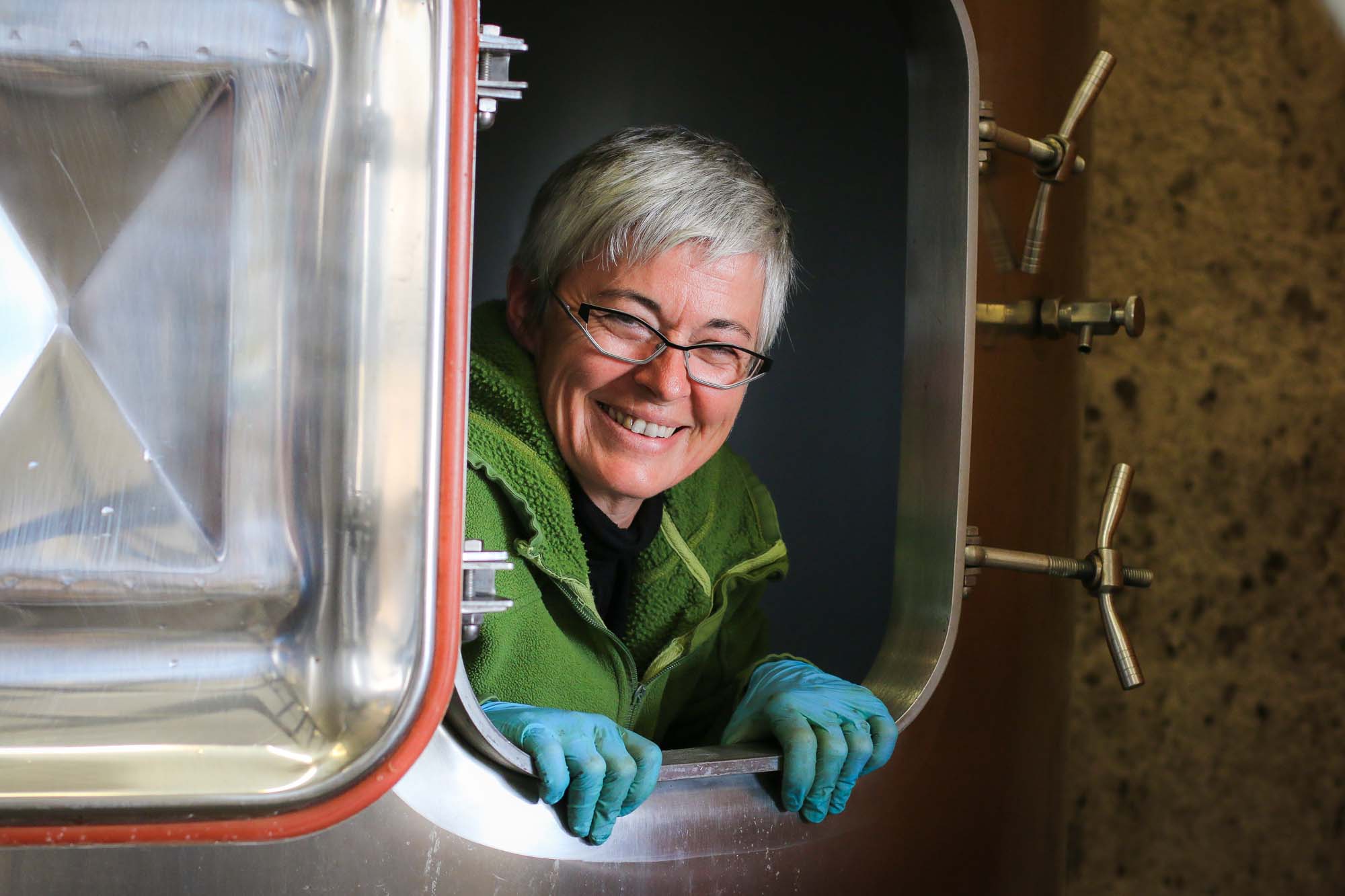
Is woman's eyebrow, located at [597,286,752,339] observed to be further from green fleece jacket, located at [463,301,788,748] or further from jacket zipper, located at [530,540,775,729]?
jacket zipper, located at [530,540,775,729]

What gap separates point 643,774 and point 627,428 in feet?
1.13

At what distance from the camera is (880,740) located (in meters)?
0.90

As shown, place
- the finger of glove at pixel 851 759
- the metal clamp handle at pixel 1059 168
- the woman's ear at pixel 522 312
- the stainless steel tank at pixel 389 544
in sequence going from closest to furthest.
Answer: the stainless steel tank at pixel 389 544 < the finger of glove at pixel 851 759 < the metal clamp handle at pixel 1059 168 < the woman's ear at pixel 522 312

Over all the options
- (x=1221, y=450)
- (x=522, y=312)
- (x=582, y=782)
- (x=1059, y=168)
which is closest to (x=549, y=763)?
(x=582, y=782)

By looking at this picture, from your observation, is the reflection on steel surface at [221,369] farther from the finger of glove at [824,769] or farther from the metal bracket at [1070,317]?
the metal bracket at [1070,317]

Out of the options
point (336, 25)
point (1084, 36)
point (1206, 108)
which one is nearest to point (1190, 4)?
point (1206, 108)

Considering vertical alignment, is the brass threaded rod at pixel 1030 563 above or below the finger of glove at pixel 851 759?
above

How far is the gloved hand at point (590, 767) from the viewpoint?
781mm

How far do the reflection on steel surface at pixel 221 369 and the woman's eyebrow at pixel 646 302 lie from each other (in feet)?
1.32

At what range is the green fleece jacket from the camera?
96 centimetres

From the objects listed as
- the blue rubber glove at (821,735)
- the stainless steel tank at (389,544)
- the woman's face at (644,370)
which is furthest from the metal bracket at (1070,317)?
the blue rubber glove at (821,735)

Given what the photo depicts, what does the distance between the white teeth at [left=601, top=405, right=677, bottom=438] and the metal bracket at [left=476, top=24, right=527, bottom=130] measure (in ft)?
1.31

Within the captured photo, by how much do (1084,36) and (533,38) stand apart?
2.33 feet

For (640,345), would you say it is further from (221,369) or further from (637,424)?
(221,369)
